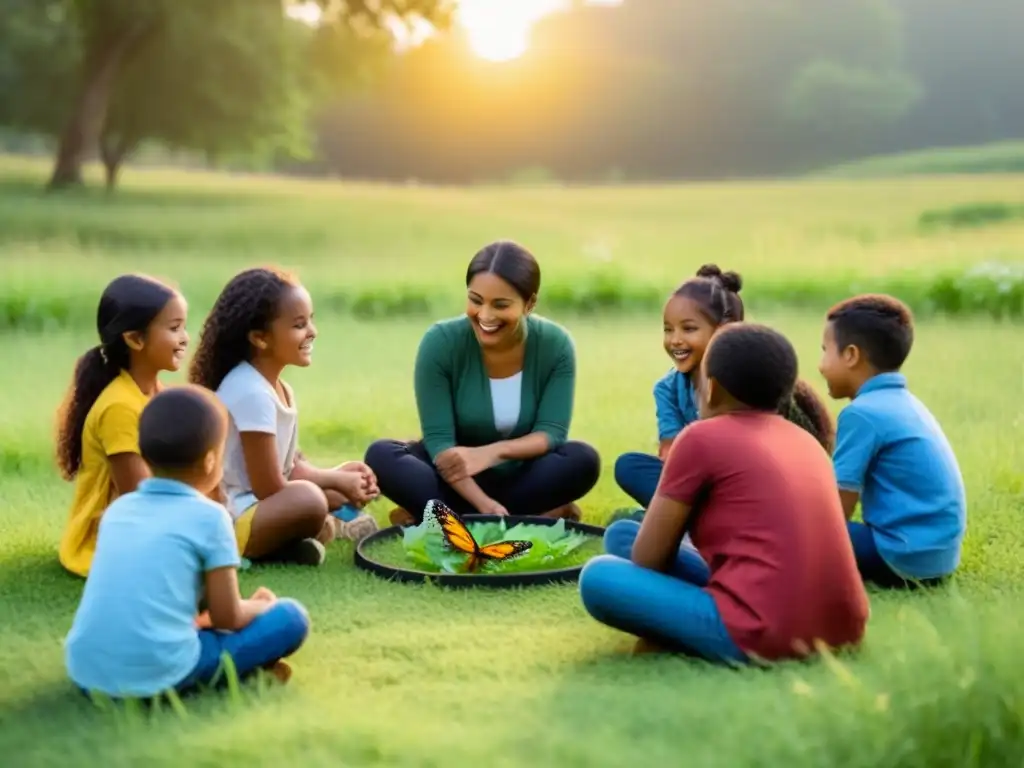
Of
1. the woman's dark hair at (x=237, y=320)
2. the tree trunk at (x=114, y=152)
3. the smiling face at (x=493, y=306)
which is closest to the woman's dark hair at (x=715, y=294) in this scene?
the smiling face at (x=493, y=306)

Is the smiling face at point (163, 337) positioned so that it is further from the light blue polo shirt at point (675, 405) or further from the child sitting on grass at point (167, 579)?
the light blue polo shirt at point (675, 405)

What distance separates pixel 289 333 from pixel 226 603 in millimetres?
1996

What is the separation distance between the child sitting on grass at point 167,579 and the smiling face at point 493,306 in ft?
7.24

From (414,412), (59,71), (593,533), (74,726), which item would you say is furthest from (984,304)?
(59,71)

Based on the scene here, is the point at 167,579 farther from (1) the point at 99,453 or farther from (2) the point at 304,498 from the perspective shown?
(2) the point at 304,498

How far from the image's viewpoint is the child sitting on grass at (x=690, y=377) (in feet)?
18.7

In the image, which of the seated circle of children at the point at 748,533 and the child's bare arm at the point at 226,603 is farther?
the seated circle of children at the point at 748,533

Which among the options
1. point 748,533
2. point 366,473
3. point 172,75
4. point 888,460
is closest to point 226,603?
point 748,533

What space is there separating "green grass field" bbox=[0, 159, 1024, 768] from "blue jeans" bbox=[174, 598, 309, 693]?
0.09 metres

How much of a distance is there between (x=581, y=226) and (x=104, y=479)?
843 inches

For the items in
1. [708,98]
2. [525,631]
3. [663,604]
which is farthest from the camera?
[708,98]

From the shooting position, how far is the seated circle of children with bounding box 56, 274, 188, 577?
5.26 m

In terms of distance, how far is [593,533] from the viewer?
6.29 m

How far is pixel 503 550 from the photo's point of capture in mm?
5445
